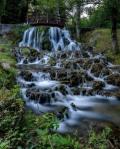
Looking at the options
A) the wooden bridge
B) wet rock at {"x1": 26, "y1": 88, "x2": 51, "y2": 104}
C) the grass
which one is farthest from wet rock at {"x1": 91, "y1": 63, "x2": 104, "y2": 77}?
the wooden bridge

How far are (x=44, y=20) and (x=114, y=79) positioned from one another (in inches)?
717

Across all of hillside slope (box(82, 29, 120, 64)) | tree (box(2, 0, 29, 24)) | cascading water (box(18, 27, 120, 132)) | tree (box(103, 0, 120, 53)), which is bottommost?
cascading water (box(18, 27, 120, 132))

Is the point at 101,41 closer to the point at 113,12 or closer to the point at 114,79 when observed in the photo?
the point at 113,12

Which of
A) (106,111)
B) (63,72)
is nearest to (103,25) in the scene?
(63,72)

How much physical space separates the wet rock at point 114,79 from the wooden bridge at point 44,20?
17120mm

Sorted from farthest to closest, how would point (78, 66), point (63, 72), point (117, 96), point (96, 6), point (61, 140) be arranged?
point (96, 6)
point (78, 66)
point (63, 72)
point (117, 96)
point (61, 140)

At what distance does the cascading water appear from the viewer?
31.7ft

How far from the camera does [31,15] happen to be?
31.6m

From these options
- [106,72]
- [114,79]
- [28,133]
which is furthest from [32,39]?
[28,133]

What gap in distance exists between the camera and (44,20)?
1216 inches

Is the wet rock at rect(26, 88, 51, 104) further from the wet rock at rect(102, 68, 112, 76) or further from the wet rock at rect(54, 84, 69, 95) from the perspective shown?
the wet rock at rect(102, 68, 112, 76)

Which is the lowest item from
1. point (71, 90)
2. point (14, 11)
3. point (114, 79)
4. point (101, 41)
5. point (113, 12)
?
point (71, 90)

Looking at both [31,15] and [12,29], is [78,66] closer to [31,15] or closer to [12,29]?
[12,29]

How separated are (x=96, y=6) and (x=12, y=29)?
1080 cm
